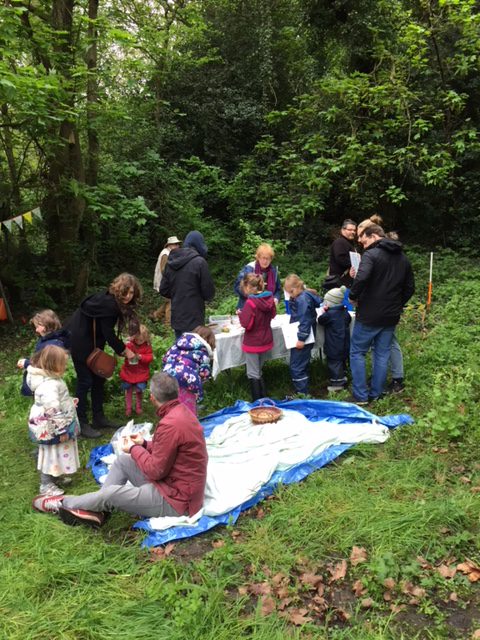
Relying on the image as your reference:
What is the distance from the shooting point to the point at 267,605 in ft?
9.68

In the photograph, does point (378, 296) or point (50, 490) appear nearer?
point (50, 490)

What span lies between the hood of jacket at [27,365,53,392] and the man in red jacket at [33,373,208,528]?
3.56 ft

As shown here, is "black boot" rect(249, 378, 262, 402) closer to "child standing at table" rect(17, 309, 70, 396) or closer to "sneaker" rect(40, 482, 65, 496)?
"child standing at table" rect(17, 309, 70, 396)

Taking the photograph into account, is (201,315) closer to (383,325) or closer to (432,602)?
(383,325)

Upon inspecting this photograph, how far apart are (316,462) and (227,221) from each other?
11.7m

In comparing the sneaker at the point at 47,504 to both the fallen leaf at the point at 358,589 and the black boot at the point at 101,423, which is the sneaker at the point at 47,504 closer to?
the black boot at the point at 101,423

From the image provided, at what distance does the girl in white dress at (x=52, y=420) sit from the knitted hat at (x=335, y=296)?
10.7 ft

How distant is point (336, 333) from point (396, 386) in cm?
97

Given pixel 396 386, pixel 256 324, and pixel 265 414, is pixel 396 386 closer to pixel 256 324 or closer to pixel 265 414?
pixel 265 414

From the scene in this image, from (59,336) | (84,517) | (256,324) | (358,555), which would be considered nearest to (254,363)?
(256,324)

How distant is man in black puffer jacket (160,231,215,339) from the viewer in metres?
5.82

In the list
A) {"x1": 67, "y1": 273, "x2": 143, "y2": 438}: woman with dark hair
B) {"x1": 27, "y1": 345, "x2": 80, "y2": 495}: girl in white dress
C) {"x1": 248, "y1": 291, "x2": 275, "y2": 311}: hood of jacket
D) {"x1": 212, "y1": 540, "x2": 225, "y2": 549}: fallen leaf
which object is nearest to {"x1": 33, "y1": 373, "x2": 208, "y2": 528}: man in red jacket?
{"x1": 212, "y1": 540, "x2": 225, "y2": 549}: fallen leaf

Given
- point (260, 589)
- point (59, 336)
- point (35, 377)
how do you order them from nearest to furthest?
point (260, 589)
point (35, 377)
point (59, 336)

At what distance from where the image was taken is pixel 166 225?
13.5 m
